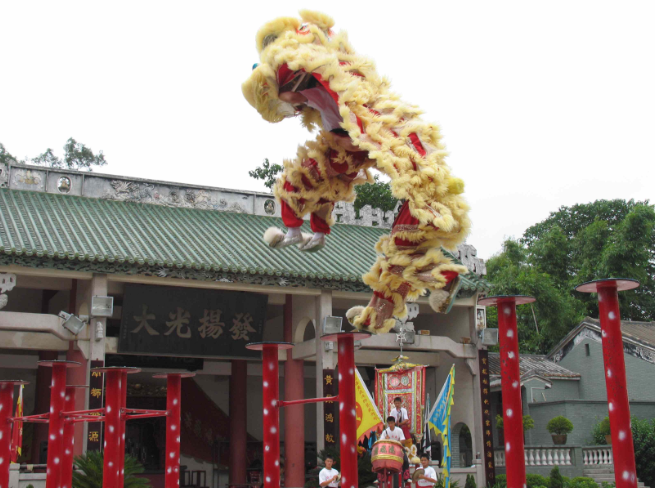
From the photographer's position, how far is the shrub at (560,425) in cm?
1741

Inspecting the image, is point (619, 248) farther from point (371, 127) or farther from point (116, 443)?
point (371, 127)

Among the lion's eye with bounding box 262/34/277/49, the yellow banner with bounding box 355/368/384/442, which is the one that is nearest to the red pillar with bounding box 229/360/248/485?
the yellow banner with bounding box 355/368/384/442

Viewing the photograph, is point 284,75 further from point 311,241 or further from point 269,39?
point 311,241

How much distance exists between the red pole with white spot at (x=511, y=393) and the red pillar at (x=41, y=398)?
1087 centimetres

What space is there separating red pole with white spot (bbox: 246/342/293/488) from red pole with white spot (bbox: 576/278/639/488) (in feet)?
8.02

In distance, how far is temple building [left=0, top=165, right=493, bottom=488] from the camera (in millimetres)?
11805

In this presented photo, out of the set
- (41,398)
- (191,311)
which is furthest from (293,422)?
(41,398)

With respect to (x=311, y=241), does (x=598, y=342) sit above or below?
above

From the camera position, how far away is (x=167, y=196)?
15008 mm

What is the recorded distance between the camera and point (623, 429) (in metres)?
3.98

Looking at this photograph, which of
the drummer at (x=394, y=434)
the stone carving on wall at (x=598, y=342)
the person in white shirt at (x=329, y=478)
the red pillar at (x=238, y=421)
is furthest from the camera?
the stone carving on wall at (x=598, y=342)

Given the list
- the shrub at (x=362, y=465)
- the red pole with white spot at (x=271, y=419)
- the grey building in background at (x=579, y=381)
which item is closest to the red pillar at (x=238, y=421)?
the shrub at (x=362, y=465)

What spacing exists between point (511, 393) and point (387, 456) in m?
3.94

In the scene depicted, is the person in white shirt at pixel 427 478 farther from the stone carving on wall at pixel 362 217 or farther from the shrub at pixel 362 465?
the stone carving on wall at pixel 362 217
